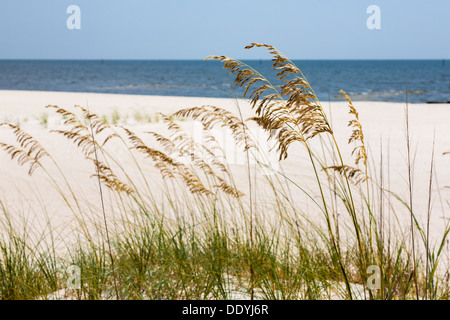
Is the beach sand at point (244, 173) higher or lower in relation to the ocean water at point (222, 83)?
lower

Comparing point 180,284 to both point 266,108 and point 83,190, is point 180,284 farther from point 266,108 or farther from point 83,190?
point 83,190

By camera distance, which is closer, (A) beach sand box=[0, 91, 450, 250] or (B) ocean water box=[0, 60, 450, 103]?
(A) beach sand box=[0, 91, 450, 250]

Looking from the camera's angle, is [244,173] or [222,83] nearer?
[244,173]

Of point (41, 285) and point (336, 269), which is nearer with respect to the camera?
point (336, 269)

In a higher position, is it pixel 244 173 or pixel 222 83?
pixel 222 83

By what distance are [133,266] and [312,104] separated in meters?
1.51

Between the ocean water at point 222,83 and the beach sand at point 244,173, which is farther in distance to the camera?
the ocean water at point 222,83

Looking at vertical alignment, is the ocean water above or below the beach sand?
above
